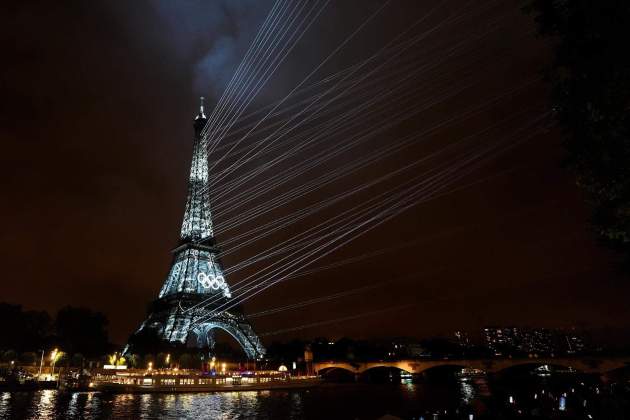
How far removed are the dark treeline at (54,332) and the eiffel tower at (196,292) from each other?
5.09m

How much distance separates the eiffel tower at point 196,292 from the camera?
63469 mm

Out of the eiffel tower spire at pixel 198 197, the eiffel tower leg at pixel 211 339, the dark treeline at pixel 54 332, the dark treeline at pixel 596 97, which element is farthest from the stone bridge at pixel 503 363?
the dark treeline at pixel 596 97

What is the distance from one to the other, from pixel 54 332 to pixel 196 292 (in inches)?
800

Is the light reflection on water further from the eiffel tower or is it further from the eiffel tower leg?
the eiffel tower leg

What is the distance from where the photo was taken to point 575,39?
9484mm

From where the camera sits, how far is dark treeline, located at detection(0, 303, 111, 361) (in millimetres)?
59356

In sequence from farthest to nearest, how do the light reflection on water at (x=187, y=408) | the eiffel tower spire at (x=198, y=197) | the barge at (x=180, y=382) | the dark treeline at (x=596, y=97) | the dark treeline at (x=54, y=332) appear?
the eiffel tower spire at (x=198, y=197)
the dark treeline at (x=54, y=332)
the barge at (x=180, y=382)
the light reflection on water at (x=187, y=408)
the dark treeline at (x=596, y=97)

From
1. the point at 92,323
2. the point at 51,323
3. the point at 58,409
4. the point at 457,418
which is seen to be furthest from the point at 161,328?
the point at 457,418

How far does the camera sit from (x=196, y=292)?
65.8m

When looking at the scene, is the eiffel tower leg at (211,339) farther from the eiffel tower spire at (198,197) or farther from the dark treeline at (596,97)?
the dark treeline at (596,97)

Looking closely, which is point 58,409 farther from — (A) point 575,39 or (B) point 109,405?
(A) point 575,39

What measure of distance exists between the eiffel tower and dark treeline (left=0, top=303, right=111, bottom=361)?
5087 millimetres

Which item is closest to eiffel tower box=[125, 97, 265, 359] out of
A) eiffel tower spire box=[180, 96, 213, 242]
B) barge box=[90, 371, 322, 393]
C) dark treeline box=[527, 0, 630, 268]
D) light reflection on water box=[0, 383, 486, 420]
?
eiffel tower spire box=[180, 96, 213, 242]

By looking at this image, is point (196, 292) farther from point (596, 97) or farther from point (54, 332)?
point (596, 97)
